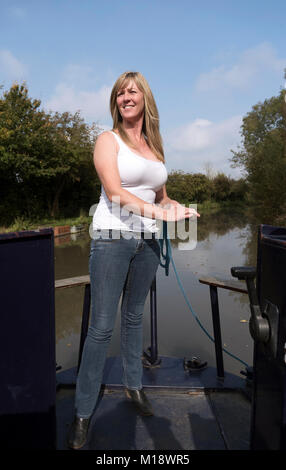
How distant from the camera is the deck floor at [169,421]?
162 cm

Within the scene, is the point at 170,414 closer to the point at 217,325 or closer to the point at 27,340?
the point at 217,325

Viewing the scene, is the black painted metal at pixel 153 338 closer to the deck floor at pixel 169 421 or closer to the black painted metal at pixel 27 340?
the deck floor at pixel 169 421

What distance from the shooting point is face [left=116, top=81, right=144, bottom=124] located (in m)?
1.62

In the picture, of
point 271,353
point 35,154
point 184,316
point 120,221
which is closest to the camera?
→ point 271,353

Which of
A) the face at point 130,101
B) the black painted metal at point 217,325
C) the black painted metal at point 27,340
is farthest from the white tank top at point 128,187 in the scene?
the black painted metal at point 217,325

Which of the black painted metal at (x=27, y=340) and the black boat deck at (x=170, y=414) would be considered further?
the black boat deck at (x=170, y=414)

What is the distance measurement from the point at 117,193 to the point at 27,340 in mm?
678

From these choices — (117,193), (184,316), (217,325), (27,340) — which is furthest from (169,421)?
(184,316)

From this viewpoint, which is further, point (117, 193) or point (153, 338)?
point (153, 338)

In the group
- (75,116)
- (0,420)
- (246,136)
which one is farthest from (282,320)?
(246,136)

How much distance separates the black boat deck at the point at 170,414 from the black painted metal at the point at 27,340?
505 mm

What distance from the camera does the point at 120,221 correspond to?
1577 millimetres

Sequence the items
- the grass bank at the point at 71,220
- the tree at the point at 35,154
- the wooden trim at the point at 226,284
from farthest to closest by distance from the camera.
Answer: the tree at the point at 35,154 → the grass bank at the point at 71,220 → the wooden trim at the point at 226,284
